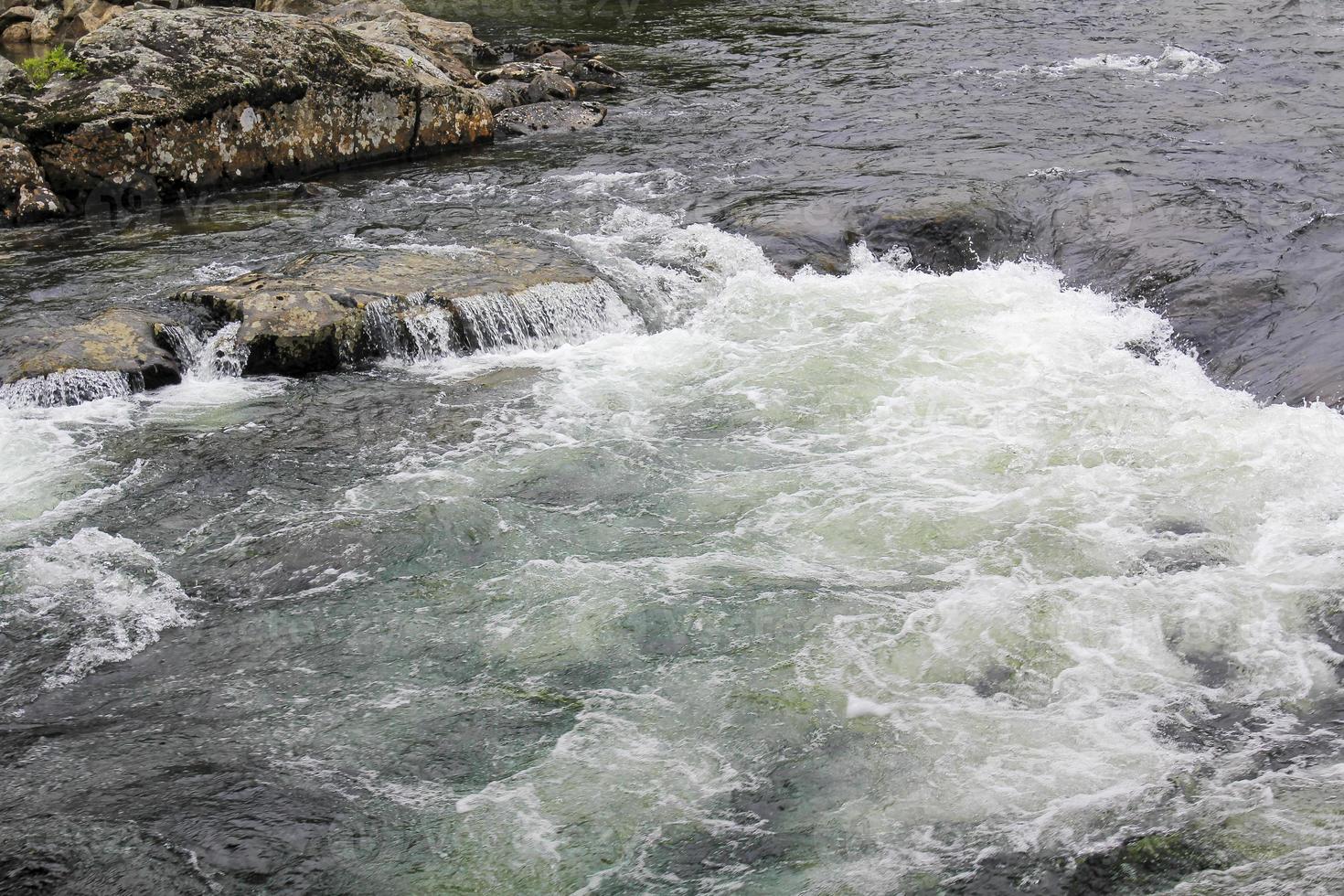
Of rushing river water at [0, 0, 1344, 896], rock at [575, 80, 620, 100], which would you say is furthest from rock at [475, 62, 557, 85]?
rushing river water at [0, 0, 1344, 896]

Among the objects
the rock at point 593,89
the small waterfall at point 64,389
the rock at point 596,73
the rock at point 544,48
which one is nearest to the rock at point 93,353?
the small waterfall at point 64,389

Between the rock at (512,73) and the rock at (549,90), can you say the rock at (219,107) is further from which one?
the rock at (512,73)

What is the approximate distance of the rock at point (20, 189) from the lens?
10.7 m

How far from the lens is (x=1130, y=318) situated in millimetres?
8852

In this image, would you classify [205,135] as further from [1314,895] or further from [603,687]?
[1314,895]

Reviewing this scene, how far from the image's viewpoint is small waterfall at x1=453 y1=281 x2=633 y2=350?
8688mm

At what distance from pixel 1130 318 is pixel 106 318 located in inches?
302

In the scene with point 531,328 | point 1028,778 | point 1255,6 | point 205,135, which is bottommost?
point 1028,778

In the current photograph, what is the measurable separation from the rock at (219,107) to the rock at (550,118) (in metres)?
1.10

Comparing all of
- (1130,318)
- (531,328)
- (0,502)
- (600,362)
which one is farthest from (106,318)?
(1130,318)

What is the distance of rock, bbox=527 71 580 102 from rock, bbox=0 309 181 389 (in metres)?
8.39

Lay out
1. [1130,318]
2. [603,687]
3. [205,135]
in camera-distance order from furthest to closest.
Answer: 1. [205,135]
2. [1130,318]
3. [603,687]

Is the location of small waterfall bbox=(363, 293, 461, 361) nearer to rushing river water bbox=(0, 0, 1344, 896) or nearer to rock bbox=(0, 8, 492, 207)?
rushing river water bbox=(0, 0, 1344, 896)

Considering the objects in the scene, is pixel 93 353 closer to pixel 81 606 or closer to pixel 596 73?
pixel 81 606
